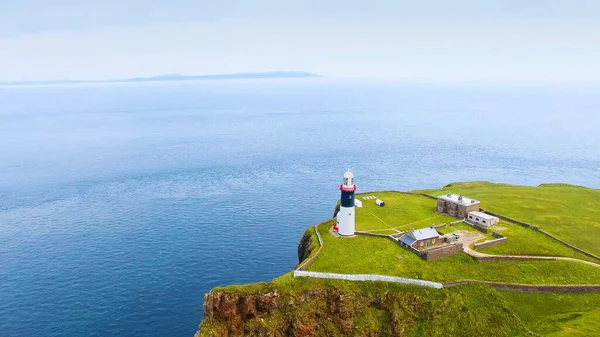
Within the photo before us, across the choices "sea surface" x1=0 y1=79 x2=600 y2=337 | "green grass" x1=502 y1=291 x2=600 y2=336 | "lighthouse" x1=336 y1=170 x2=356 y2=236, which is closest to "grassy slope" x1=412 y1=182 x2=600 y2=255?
"green grass" x1=502 y1=291 x2=600 y2=336

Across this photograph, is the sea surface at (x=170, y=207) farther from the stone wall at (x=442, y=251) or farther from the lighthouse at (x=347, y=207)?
the stone wall at (x=442, y=251)

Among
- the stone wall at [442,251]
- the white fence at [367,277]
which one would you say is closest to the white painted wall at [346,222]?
the stone wall at [442,251]

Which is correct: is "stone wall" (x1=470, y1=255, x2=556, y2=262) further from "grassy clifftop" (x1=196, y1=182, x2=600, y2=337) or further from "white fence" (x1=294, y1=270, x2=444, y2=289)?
"white fence" (x1=294, y1=270, x2=444, y2=289)

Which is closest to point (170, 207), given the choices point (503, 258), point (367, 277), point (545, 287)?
point (367, 277)

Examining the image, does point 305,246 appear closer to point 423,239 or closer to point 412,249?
point 412,249

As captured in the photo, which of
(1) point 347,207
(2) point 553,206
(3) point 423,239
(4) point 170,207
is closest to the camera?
(3) point 423,239

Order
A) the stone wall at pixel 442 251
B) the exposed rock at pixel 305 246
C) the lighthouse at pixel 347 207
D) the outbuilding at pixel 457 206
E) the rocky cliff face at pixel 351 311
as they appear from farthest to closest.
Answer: the outbuilding at pixel 457 206
the exposed rock at pixel 305 246
the lighthouse at pixel 347 207
the stone wall at pixel 442 251
the rocky cliff face at pixel 351 311

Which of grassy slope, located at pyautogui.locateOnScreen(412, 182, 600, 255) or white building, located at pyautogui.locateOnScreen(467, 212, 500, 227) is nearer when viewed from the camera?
white building, located at pyautogui.locateOnScreen(467, 212, 500, 227)
